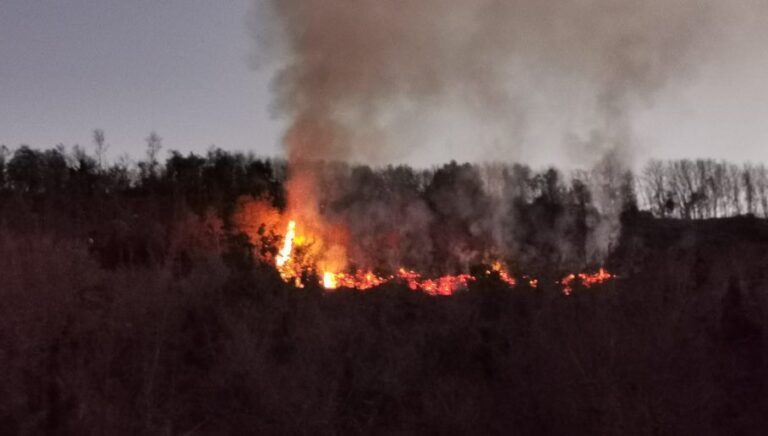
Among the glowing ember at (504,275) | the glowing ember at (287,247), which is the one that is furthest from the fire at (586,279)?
the glowing ember at (287,247)

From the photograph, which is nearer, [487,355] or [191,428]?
[191,428]

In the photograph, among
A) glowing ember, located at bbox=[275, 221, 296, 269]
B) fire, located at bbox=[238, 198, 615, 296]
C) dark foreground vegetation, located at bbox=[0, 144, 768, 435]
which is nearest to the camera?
dark foreground vegetation, located at bbox=[0, 144, 768, 435]

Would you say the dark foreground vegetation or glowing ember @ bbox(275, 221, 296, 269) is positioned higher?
glowing ember @ bbox(275, 221, 296, 269)

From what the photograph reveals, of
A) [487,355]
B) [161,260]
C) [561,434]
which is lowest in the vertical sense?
[561,434]

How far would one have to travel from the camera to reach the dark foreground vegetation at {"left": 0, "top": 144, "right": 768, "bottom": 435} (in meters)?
8.09

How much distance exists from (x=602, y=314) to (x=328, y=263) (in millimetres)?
8456

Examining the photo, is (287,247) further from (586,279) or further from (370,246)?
(586,279)

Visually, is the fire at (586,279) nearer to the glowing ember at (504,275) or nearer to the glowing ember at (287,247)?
the glowing ember at (504,275)

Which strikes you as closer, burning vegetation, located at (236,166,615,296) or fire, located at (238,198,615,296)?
fire, located at (238,198,615,296)

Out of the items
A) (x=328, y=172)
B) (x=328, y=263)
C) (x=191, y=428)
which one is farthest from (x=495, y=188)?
(x=191, y=428)

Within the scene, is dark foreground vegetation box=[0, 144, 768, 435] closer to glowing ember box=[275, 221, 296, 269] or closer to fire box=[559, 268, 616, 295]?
fire box=[559, 268, 616, 295]

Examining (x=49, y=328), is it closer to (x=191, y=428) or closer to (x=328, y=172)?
(x=191, y=428)

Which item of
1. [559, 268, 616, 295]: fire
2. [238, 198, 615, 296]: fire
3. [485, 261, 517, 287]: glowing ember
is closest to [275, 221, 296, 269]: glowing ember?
[238, 198, 615, 296]: fire

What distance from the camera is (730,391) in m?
8.47
